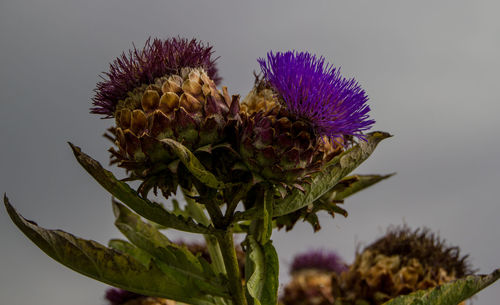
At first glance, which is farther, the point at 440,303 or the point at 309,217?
the point at 309,217

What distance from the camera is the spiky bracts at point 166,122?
4.16ft

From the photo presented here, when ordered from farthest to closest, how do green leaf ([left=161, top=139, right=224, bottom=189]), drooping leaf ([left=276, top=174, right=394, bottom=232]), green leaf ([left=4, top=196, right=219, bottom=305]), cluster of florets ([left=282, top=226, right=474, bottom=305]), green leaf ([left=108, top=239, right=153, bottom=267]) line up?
cluster of florets ([left=282, top=226, right=474, bottom=305]), green leaf ([left=108, top=239, right=153, bottom=267]), drooping leaf ([left=276, top=174, right=394, bottom=232]), green leaf ([left=4, top=196, right=219, bottom=305]), green leaf ([left=161, top=139, right=224, bottom=189])

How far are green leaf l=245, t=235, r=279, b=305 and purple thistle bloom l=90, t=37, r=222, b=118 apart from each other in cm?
51

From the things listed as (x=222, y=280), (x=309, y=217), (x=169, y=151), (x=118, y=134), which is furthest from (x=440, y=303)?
(x=118, y=134)

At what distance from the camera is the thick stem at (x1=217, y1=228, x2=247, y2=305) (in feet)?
4.72

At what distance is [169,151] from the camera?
4.14ft

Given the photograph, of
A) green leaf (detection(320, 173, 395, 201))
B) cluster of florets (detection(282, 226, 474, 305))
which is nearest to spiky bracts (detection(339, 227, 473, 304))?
cluster of florets (detection(282, 226, 474, 305))

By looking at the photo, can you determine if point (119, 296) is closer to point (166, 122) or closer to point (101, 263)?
point (101, 263)

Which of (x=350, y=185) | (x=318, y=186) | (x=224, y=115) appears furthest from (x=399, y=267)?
(x=224, y=115)

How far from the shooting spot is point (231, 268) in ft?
4.78

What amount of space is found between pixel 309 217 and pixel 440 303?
0.43 meters

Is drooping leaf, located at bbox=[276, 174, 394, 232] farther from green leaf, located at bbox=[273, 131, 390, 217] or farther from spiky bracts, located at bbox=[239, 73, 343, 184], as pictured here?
spiky bracts, located at bbox=[239, 73, 343, 184]

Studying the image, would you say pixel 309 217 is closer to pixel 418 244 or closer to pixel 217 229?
pixel 217 229

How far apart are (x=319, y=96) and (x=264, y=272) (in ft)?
1.54
